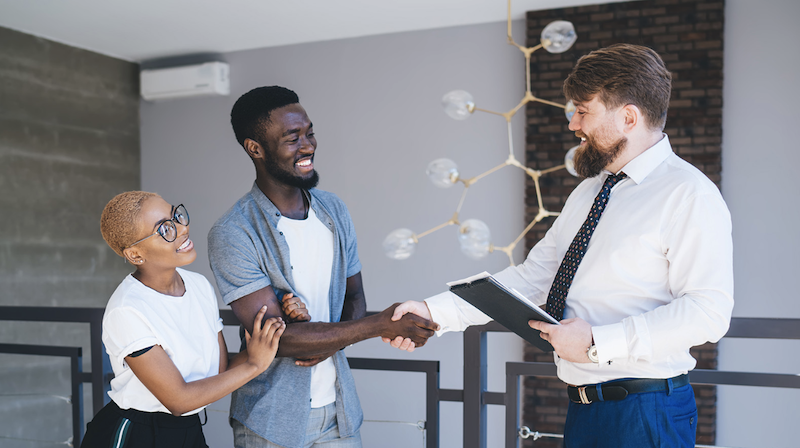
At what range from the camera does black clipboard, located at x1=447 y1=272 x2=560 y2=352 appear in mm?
1347

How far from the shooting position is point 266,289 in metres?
1.66

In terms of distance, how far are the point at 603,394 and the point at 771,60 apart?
3.82m

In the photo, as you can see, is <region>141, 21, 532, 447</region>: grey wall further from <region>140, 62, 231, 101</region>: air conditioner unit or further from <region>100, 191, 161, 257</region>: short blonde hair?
<region>100, 191, 161, 257</region>: short blonde hair

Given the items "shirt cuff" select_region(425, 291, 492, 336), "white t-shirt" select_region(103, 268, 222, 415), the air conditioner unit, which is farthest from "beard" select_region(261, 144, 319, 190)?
the air conditioner unit

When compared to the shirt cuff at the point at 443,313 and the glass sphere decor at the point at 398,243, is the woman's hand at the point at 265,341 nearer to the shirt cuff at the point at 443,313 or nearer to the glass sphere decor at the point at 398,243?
the shirt cuff at the point at 443,313

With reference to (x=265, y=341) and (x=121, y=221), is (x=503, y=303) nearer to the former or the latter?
(x=265, y=341)

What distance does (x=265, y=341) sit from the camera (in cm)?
162

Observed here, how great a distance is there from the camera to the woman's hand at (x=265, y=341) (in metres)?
1.62

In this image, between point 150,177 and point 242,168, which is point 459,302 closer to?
point 242,168

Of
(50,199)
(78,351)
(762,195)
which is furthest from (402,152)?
(78,351)

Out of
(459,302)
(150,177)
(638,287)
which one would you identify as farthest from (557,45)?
(150,177)

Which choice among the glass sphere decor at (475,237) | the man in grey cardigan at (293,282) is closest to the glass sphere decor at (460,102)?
the glass sphere decor at (475,237)

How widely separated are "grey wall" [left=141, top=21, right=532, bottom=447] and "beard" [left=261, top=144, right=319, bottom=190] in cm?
325

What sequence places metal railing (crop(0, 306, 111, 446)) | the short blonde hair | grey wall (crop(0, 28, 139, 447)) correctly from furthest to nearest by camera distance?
grey wall (crop(0, 28, 139, 447)), metal railing (crop(0, 306, 111, 446)), the short blonde hair
